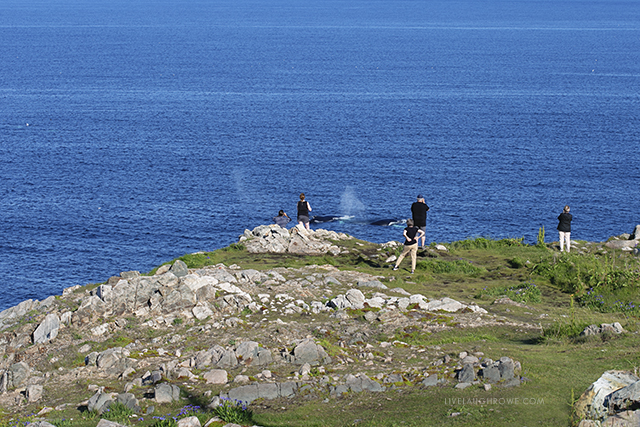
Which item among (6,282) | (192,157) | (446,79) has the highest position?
(446,79)

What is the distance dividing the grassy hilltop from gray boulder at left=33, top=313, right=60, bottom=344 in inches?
18.6

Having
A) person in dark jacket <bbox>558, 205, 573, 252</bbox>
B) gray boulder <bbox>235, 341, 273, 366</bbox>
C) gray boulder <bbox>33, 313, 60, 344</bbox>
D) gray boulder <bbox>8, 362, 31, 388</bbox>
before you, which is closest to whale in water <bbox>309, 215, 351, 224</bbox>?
person in dark jacket <bbox>558, 205, 573, 252</bbox>

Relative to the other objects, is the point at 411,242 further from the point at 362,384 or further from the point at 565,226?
the point at 362,384

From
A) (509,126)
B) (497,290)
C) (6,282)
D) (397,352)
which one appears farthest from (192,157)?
(397,352)

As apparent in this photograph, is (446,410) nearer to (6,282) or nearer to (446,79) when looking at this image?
(6,282)

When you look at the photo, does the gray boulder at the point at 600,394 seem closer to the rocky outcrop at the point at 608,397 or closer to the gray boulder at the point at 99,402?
the rocky outcrop at the point at 608,397

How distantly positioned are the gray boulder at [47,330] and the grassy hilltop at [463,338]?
472 millimetres

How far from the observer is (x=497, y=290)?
1019 inches

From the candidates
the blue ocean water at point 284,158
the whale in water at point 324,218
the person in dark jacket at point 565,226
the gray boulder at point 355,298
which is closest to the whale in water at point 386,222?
the blue ocean water at point 284,158

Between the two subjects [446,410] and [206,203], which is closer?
[446,410]

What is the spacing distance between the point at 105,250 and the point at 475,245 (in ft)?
128

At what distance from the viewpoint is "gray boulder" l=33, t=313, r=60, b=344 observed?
20469 millimetres

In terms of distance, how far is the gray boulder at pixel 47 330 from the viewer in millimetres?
20469

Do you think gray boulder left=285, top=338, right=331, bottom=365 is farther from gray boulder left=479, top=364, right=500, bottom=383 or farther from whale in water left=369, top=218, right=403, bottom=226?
whale in water left=369, top=218, right=403, bottom=226
